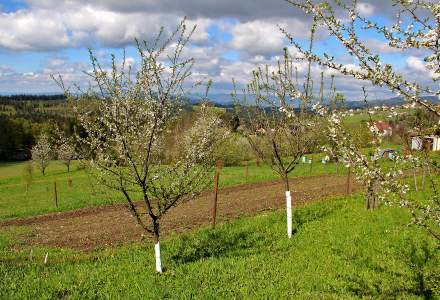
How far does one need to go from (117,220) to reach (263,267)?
1203 centimetres

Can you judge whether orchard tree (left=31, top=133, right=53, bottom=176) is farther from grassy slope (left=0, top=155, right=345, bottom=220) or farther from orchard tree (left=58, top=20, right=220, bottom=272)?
orchard tree (left=58, top=20, right=220, bottom=272)

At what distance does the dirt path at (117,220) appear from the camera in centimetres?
1472

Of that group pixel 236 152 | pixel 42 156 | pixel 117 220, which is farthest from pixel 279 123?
pixel 42 156

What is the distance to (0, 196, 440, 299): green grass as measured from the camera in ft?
23.2

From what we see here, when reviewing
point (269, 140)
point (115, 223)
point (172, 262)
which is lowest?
point (115, 223)

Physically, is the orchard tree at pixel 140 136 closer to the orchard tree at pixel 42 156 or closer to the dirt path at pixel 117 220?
the dirt path at pixel 117 220

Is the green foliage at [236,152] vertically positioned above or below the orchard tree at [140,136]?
below

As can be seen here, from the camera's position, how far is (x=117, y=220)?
61.8 feet

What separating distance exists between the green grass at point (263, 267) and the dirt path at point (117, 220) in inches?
122

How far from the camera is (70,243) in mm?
14188

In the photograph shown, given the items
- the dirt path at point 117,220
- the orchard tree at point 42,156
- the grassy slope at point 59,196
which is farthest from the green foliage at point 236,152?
the orchard tree at point 42,156

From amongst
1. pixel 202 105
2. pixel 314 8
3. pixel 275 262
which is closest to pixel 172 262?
pixel 275 262

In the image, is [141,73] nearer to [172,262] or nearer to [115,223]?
[172,262]

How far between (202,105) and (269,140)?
2.53 meters
